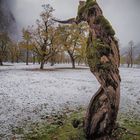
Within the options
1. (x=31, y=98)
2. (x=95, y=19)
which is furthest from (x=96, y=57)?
(x=31, y=98)

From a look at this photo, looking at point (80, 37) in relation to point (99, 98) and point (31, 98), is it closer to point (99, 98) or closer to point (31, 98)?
point (31, 98)

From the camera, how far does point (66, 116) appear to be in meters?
14.5

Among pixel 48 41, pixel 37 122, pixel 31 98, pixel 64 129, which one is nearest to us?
pixel 64 129

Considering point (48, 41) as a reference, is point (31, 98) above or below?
below

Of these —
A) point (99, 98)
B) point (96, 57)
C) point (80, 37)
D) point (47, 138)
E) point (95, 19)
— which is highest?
point (80, 37)

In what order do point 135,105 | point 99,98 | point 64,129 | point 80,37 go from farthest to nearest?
point 80,37, point 135,105, point 64,129, point 99,98

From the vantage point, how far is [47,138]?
1129cm

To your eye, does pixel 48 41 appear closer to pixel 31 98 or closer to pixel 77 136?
pixel 31 98

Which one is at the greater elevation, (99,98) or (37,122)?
(99,98)

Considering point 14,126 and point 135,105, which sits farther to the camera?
point 135,105

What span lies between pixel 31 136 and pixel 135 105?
340 inches

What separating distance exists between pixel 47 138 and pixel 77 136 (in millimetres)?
1338

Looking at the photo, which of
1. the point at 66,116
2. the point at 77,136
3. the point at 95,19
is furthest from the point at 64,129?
the point at 95,19

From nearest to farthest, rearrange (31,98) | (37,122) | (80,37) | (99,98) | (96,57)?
(96,57), (99,98), (37,122), (31,98), (80,37)
